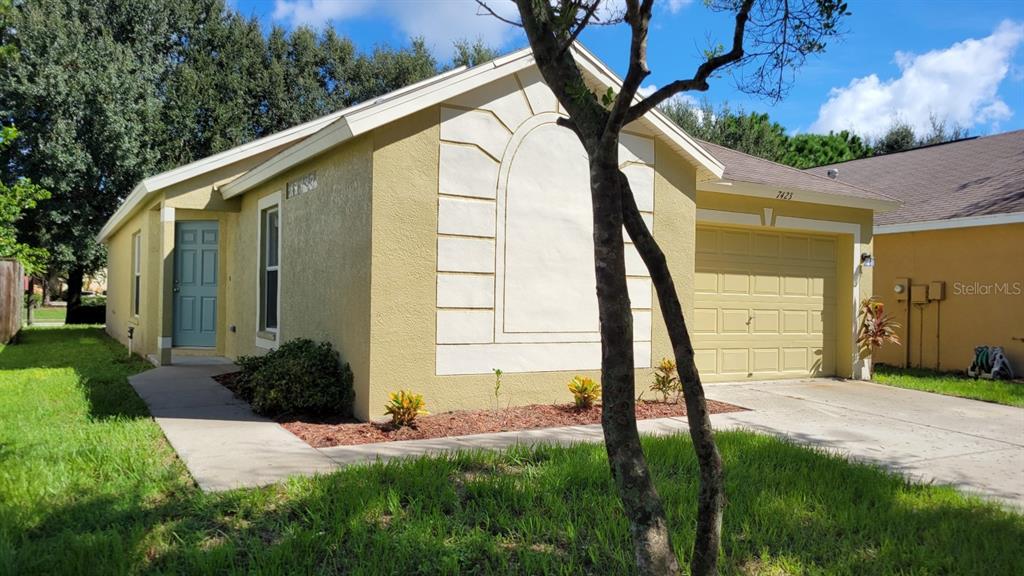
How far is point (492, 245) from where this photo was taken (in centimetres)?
759

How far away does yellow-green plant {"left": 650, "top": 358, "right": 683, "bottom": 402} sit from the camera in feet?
27.3

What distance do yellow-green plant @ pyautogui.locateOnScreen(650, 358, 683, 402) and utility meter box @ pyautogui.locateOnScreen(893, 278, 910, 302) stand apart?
23.5 feet

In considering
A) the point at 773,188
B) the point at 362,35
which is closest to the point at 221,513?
the point at 773,188

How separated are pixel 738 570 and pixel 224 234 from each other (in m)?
10.7

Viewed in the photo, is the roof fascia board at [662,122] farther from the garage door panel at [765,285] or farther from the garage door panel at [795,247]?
the garage door panel at [795,247]

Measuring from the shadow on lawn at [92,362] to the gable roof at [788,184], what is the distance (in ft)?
24.9

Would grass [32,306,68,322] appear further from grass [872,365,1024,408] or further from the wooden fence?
grass [872,365,1024,408]

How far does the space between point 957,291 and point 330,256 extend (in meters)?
10.9

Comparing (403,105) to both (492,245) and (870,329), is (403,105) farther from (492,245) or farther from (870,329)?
(870,329)

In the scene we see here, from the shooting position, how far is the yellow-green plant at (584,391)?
25.4 ft

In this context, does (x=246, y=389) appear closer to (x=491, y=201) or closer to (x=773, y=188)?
(x=491, y=201)

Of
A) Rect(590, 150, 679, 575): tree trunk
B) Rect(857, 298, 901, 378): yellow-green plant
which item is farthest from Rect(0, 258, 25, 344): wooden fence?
Rect(857, 298, 901, 378): yellow-green plant

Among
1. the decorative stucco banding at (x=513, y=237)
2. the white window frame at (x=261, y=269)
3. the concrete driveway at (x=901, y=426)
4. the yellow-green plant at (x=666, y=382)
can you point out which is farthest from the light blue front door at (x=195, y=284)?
the concrete driveway at (x=901, y=426)

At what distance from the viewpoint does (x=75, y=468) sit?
4949 millimetres
